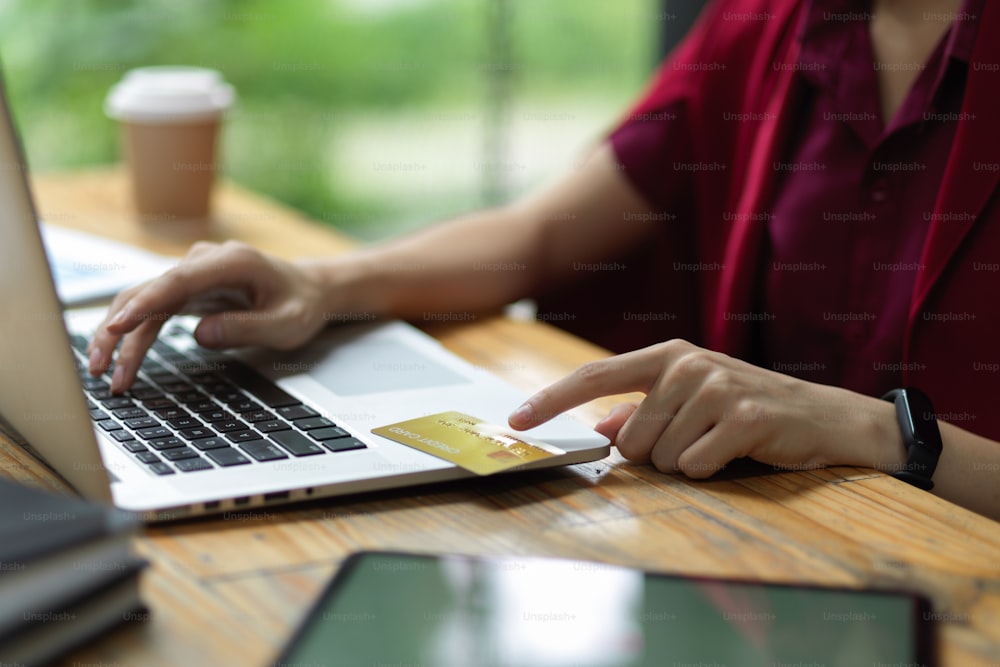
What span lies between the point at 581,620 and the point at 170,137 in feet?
3.61

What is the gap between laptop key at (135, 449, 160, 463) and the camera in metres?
0.66

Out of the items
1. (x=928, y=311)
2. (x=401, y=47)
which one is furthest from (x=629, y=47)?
(x=928, y=311)

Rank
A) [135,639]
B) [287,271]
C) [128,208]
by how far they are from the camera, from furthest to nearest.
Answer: [128,208], [287,271], [135,639]

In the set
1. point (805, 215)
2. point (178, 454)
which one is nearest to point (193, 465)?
point (178, 454)

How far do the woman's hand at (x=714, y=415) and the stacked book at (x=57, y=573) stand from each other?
11.8 inches

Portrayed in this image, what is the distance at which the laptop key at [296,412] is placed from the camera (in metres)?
0.75

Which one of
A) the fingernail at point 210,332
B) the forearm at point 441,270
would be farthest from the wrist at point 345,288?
the fingernail at point 210,332

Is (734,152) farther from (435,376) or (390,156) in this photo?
(390,156)

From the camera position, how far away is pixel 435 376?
855 millimetres

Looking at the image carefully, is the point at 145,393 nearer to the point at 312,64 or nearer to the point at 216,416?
the point at 216,416

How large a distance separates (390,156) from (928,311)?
11.1 feet

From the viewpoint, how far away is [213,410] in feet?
2.49

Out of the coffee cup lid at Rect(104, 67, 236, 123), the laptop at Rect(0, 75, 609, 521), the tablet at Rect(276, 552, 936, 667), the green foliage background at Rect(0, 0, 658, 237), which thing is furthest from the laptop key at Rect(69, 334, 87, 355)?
the green foliage background at Rect(0, 0, 658, 237)

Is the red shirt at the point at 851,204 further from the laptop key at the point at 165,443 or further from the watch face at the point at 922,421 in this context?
the laptop key at the point at 165,443
